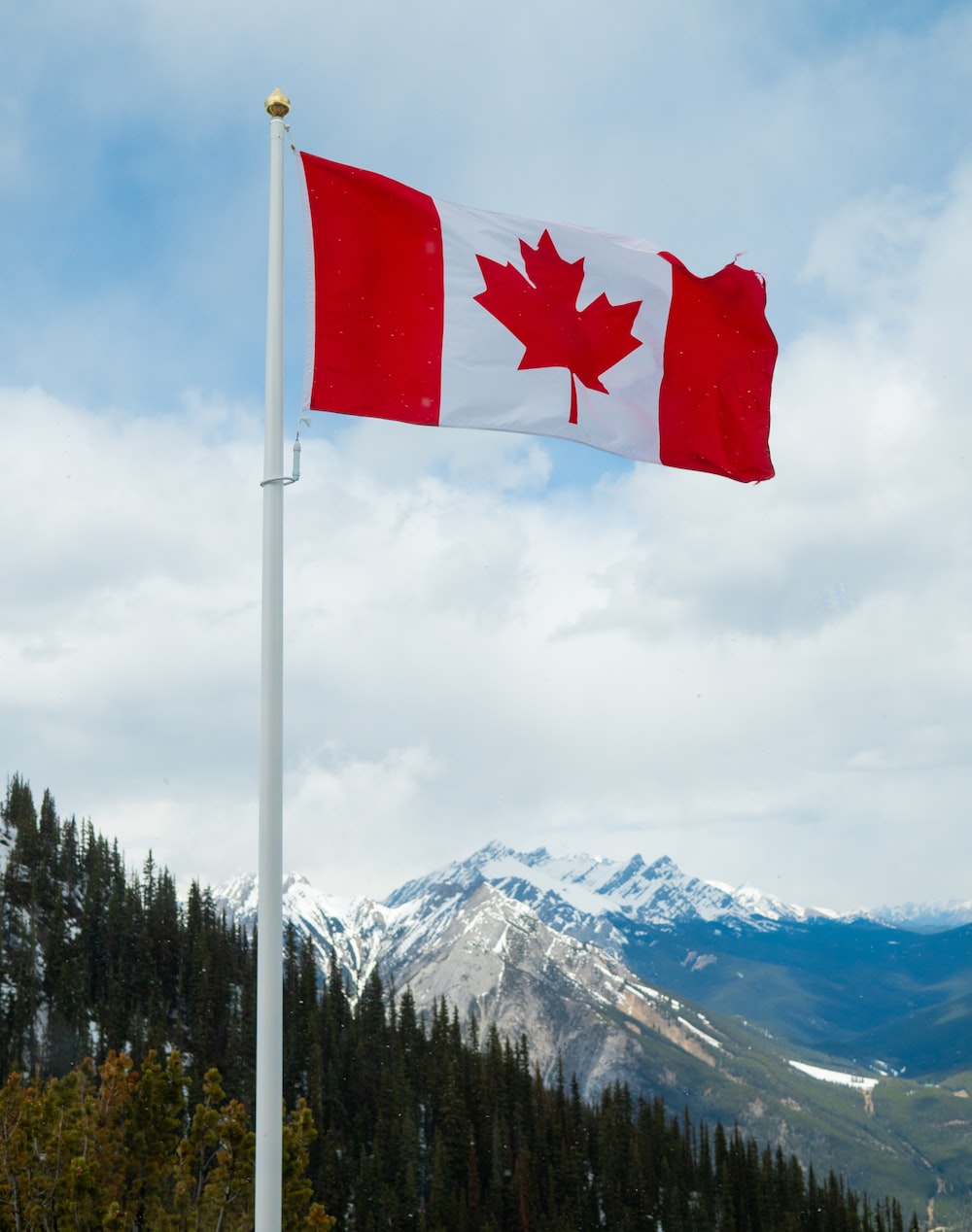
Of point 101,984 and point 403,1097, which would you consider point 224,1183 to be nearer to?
point 403,1097

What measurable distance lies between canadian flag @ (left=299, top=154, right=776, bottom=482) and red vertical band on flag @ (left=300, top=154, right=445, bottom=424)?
0.02m

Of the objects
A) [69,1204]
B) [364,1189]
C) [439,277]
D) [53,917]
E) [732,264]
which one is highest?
[53,917]

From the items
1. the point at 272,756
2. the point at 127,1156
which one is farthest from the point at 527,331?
the point at 127,1156

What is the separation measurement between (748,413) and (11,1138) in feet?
68.3

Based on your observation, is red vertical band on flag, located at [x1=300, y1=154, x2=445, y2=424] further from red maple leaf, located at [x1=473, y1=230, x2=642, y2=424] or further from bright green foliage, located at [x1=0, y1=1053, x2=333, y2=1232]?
bright green foliage, located at [x1=0, y1=1053, x2=333, y2=1232]

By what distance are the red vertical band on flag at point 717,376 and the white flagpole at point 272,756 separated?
6.02 m

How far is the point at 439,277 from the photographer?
14.6m

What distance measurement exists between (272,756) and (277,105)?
6.90 m

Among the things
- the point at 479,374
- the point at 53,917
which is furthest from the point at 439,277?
the point at 53,917

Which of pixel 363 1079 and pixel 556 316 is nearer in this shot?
pixel 556 316

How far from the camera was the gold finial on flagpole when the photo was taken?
12.9 m

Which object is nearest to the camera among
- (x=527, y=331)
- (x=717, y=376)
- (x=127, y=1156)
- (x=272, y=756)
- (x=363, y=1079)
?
(x=272, y=756)

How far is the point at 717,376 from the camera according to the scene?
55.6 feet

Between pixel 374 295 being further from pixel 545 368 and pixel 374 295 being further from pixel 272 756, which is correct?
pixel 272 756
